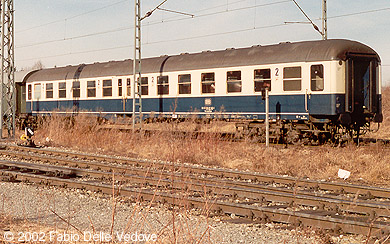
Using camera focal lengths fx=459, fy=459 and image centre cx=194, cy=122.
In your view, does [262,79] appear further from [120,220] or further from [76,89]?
[76,89]

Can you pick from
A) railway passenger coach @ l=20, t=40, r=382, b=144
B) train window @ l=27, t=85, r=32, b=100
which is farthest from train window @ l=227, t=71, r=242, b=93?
train window @ l=27, t=85, r=32, b=100

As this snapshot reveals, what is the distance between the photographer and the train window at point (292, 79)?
15.5 m

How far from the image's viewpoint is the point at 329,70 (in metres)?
14.8

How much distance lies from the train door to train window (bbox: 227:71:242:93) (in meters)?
3.94

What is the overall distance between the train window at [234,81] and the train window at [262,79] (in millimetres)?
721

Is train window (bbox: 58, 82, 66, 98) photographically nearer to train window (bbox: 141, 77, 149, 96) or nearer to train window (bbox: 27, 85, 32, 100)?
train window (bbox: 27, 85, 32, 100)

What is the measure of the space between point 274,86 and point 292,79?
70 cm

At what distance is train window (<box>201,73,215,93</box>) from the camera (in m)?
17.8

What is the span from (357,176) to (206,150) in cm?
480

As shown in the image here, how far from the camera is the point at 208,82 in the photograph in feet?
58.8

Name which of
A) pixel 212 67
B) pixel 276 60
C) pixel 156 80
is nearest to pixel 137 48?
pixel 156 80

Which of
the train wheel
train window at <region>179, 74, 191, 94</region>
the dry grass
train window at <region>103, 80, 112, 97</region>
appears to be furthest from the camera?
train window at <region>103, 80, 112, 97</region>

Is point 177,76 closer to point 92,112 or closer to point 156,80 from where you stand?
point 156,80

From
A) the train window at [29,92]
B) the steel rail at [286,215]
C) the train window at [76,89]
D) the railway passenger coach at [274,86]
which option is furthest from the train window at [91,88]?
the steel rail at [286,215]
